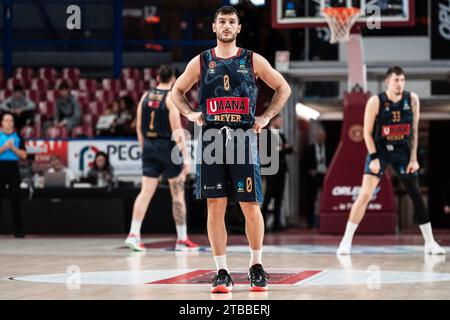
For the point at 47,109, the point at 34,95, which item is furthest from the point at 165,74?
the point at 34,95

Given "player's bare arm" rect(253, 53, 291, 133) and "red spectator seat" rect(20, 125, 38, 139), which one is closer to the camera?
"player's bare arm" rect(253, 53, 291, 133)

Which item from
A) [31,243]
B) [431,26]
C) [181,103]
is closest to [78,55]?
[431,26]

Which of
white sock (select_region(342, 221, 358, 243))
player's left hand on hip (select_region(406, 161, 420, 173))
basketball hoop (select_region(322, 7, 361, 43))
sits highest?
basketball hoop (select_region(322, 7, 361, 43))

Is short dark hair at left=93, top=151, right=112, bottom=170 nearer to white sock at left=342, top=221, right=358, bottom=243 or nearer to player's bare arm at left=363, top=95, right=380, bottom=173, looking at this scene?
white sock at left=342, top=221, right=358, bottom=243

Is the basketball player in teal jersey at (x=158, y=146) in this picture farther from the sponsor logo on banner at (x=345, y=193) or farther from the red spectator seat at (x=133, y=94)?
the red spectator seat at (x=133, y=94)

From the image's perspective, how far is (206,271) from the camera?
852cm

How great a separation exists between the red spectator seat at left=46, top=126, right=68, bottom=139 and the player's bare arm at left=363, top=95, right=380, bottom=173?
845 cm

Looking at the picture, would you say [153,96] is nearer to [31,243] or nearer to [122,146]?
[31,243]

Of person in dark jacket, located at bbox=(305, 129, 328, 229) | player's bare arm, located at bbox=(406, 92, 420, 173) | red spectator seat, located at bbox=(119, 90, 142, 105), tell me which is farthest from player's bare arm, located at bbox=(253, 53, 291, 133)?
red spectator seat, located at bbox=(119, 90, 142, 105)

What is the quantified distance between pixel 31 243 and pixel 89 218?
Result: 2.91 m

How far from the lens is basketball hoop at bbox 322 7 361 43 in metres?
14.7

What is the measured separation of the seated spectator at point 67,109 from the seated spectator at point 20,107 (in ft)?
1.66

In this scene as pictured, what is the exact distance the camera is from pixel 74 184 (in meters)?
16.3

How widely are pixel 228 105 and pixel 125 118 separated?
11.0m
